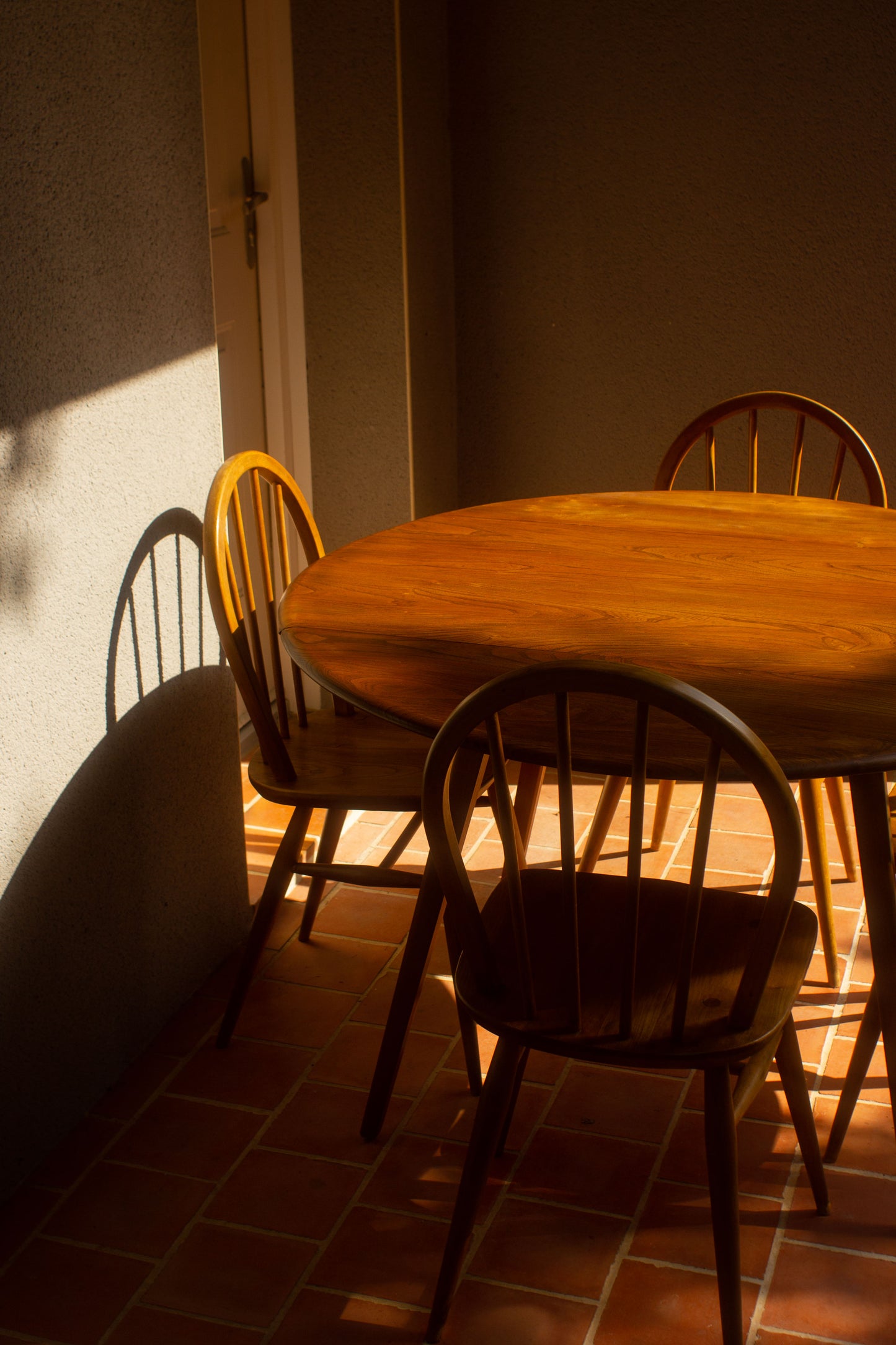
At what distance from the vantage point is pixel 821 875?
241 centimetres

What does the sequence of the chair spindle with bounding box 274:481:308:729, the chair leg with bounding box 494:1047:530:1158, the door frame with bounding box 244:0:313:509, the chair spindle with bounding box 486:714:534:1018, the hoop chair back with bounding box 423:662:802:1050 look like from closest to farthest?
the hoop chair back with bounding box 423:662:802:1050 → the chair spindle with bounding box 486:714:534:1018 → the chair leg with bounding box 494:1047:530:1158 → the chair spindle with bounding box 274:481:308:729 → the door frame with bounding box 244:0:313:509

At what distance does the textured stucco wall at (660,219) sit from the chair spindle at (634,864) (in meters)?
2.26

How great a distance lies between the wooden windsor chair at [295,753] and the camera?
80.9 inches

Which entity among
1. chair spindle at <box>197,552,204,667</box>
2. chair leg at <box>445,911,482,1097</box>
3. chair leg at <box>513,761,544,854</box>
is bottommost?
chair leg at <box>445,911,482,1097</box>

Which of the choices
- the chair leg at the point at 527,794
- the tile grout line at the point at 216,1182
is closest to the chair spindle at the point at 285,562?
the chair leg at the point at 527,794

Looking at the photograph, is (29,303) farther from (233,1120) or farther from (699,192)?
(699,192)

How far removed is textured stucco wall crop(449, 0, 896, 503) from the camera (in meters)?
3.21

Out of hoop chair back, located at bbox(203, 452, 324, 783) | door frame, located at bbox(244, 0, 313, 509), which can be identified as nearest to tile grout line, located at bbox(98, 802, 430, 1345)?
hoop chair back, located at bbox(203, 452, 324, 783)

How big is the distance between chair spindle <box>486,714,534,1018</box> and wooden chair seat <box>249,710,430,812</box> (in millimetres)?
499

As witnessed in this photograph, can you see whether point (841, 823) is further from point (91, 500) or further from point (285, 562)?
point (91, 500)

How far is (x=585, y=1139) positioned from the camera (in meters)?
1.98

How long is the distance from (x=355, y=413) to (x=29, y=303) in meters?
1.69

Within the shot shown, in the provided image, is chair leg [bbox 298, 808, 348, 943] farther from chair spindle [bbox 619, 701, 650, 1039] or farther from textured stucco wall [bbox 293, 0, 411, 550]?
textured stucco wall [bbox 293, 0, 411, 550]

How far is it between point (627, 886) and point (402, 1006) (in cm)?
60
